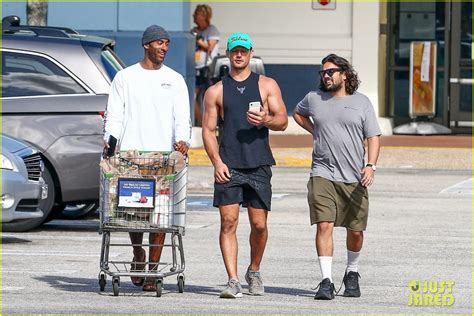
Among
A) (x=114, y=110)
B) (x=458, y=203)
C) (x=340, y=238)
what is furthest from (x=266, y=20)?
(x=114, y=110)

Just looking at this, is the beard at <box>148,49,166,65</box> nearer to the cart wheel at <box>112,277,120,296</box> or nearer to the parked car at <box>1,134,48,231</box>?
the cart wheel at <box>112,277,120,296</box>

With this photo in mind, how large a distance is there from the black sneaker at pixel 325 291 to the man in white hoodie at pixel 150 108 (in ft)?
3.95

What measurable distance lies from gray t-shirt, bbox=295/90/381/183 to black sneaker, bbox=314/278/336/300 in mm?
773

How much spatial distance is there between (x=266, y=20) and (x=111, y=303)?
675 inches

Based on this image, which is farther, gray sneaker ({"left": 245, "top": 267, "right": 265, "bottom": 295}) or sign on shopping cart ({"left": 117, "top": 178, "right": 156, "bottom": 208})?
gray sneaker ({"left": 245, "top": 267, "right": 265, "bottom": 295})

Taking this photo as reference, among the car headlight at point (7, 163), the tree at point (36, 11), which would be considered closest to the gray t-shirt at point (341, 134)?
the car headlight at point (7, 163)

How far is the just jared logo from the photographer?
10.2 metres

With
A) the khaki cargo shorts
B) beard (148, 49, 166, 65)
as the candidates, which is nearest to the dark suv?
beard (148, 49, 166, 65)

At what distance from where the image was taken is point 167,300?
10.3 m

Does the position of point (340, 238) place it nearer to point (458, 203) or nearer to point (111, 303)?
point (458, 203)

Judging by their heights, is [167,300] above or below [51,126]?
below

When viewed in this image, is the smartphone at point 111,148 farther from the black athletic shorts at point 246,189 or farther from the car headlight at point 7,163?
the car headlight at point 7,163

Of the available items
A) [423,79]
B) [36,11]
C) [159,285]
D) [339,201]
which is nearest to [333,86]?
[339,201]

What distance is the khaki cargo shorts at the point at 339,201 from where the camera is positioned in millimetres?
10633
